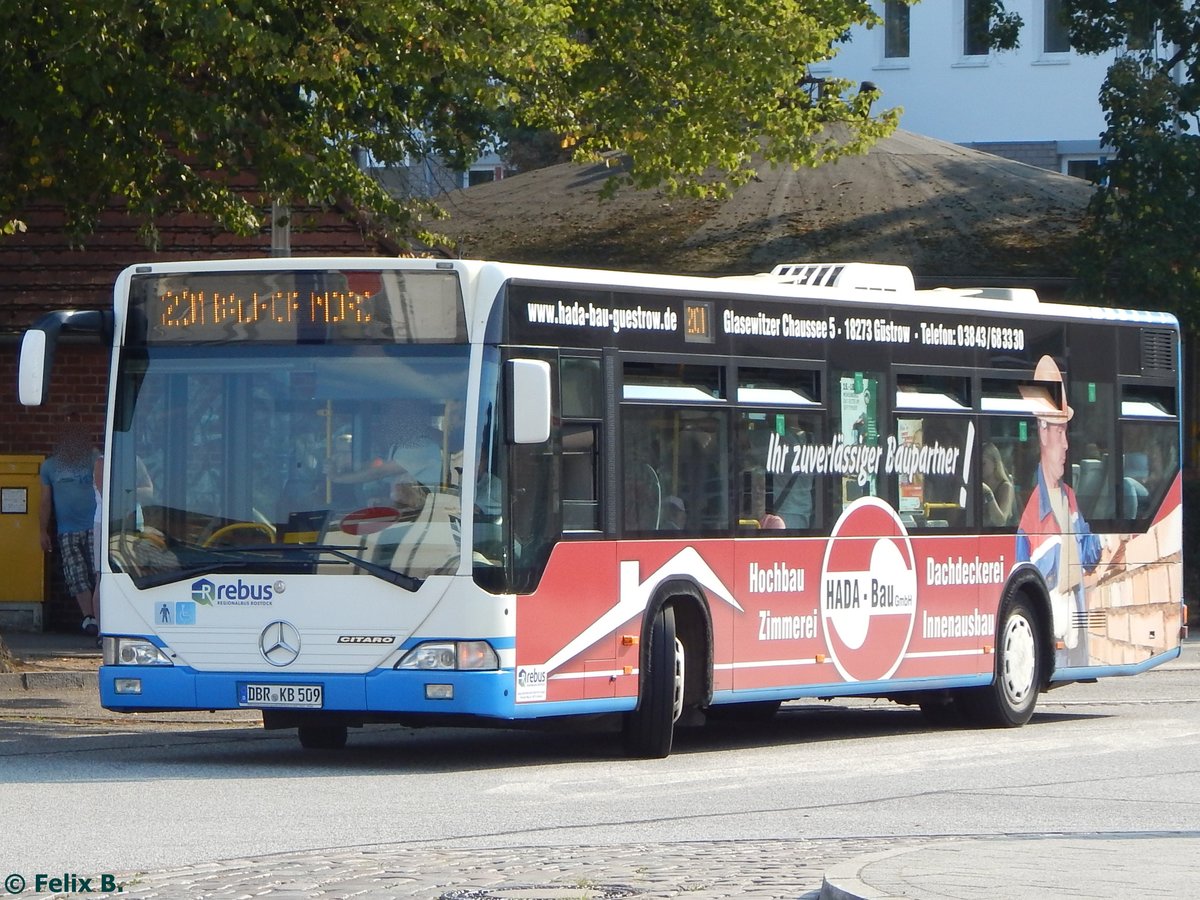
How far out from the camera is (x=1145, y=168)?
25516mm

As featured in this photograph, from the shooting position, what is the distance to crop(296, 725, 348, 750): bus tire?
43.2 ft

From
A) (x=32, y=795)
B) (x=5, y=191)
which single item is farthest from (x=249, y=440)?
(x=5, y=191)

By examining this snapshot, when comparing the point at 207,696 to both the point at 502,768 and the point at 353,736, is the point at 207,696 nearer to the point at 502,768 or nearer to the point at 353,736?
the point at 502,768

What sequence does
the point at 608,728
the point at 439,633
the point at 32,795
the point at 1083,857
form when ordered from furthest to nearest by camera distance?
1. the point at 608,728
2. the point at 439,633
3. the point at 32,795
4. the point at 1083,857

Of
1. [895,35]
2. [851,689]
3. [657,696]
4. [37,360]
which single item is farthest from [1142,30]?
[895,35]

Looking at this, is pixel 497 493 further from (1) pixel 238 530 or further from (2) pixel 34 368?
(2) pixel 34 368

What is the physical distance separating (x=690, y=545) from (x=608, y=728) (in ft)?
7.19

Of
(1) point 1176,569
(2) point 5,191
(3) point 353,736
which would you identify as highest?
(2) point 5,191

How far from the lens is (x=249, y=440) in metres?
11.7

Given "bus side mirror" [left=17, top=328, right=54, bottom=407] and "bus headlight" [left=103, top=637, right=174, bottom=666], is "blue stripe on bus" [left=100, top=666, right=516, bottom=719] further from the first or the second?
"bus side mirror" [left=17, top=328, right=54, bottom=407]

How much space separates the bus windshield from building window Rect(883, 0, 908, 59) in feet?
144

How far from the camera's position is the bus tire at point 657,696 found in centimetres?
1234

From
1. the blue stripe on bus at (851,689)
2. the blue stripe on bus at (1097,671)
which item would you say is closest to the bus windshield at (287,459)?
the blue stripe on bus at (851,689)

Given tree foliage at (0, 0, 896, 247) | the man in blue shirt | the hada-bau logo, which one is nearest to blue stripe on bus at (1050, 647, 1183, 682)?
tree foliage at (0, 0, 896, 247)
